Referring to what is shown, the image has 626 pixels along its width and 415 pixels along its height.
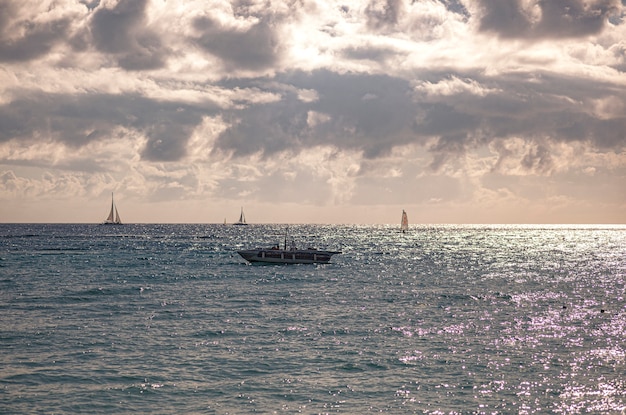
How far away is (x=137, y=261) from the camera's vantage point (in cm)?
13175

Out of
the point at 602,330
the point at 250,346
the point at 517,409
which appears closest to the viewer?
the point at 517,409

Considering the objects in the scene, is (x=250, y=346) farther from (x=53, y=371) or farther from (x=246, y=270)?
(x=246, y=270)

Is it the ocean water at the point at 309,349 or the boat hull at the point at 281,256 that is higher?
the boat hull at the point at 281,256

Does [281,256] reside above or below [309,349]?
above

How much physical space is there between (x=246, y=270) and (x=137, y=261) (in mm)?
31956

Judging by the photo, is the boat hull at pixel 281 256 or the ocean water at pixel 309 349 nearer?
the ocean water at pixel 309 349

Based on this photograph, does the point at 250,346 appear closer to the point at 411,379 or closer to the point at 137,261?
the point at 411,379

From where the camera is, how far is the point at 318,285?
3442 inches

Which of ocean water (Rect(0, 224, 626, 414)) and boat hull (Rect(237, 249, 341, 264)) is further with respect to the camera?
boat hull (Rect(237, 249, 341, 264))

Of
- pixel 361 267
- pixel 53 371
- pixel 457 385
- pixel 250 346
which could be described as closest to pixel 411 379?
pixel 457 385

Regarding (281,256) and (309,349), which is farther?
(281,256)

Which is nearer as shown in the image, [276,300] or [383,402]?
[383,402]

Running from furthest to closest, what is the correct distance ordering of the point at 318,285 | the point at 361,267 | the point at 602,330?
Result: the point at 361,267
the point at 318,285
the point at 602,330

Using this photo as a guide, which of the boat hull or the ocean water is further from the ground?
the boat hull
